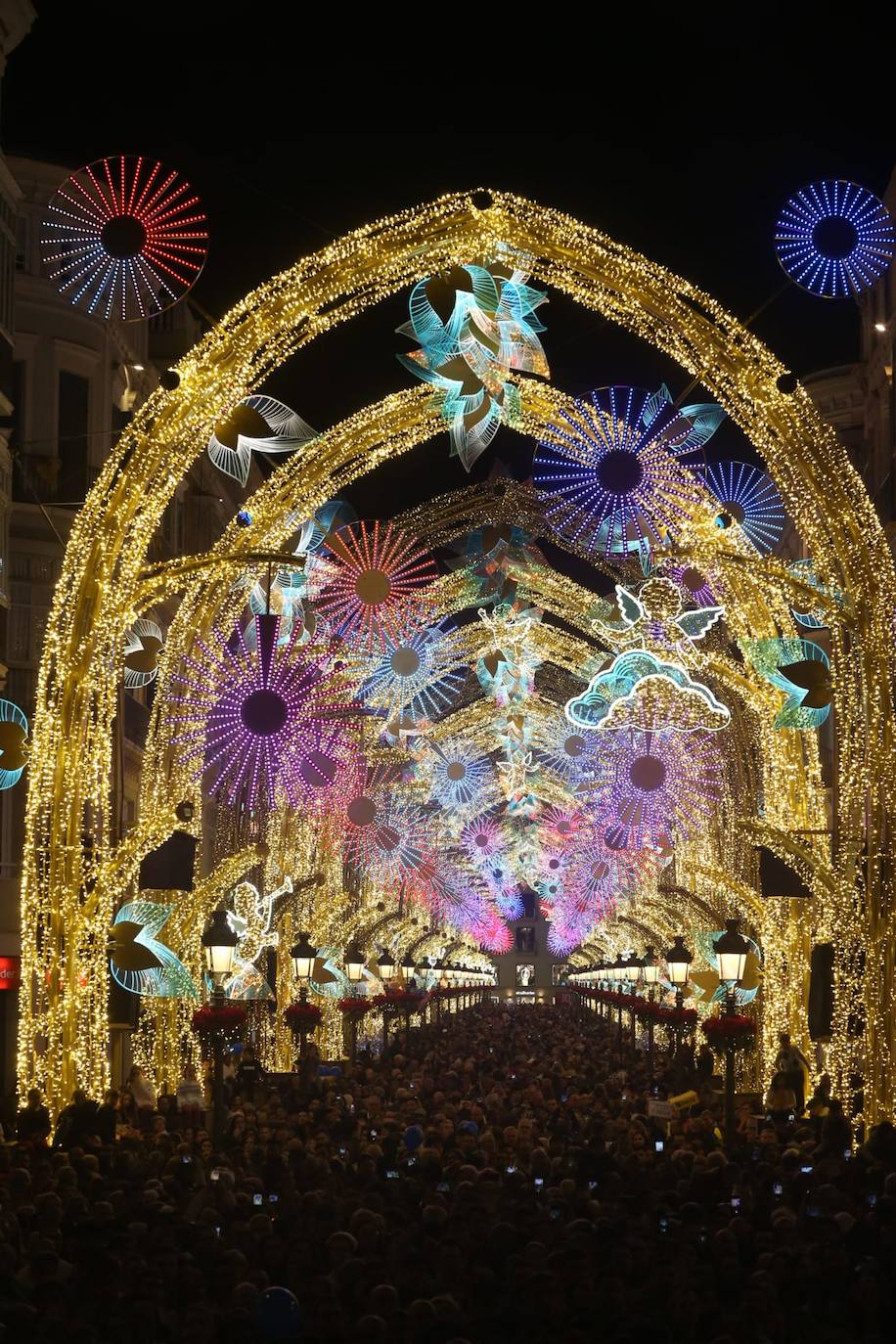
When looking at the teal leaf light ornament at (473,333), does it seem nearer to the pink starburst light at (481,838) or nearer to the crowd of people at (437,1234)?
the crowd of people at (437,1234)

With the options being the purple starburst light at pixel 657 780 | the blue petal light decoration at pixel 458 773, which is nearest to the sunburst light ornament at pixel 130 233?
the purple starburst light at pixel 657 780

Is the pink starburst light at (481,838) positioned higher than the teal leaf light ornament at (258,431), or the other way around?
the pink starburst light at (481,838)

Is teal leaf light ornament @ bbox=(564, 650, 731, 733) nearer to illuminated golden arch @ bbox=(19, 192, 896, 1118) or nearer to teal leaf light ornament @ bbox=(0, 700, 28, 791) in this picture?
illuminated golden arch @ bbox=(19, 192, 896, 1118)

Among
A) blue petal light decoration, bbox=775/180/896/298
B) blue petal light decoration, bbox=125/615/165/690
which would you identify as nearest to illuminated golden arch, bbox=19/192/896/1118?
blue petal light decoration, bbox=775/180/896/298

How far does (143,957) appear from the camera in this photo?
21.2 metres

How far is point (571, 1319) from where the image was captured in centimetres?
1121

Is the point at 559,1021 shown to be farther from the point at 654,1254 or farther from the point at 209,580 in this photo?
the point at 654,1254

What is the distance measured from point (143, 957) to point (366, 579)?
985 centimetres

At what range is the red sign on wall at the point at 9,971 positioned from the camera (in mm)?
34375

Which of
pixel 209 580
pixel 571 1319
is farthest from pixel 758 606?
pixel 571 1319

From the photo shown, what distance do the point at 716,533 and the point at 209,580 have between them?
6.86 meters

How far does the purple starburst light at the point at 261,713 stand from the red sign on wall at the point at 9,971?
10353mm

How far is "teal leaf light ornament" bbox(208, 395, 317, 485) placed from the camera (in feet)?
74.7

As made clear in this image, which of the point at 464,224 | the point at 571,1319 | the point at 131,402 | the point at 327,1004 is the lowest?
the point at 571,1319
